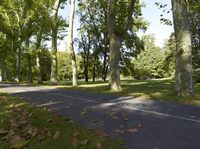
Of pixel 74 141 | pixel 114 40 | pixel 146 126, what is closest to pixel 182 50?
pixel 114 40

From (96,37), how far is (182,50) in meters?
45.9

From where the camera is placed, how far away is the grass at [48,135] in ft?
23.0

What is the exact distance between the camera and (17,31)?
57.7 meters

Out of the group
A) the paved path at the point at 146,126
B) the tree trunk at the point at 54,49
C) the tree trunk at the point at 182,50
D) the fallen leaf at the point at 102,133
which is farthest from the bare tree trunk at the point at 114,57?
the fallen leaf at the point at 102,133

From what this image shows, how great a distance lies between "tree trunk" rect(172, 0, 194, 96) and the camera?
19844 mm

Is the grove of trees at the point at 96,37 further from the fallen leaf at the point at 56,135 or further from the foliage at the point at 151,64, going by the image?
the foliage at the point at 151,64

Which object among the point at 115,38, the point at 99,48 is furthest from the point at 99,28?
the point at 115,38

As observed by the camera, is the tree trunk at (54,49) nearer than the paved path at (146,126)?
No

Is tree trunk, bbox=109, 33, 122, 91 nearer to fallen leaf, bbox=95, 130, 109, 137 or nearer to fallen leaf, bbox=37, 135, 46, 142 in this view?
fallen leaf, bbox=95, 130, 109, 137

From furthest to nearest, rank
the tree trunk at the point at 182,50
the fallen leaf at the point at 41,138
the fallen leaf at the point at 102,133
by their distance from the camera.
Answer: the tree trunk at the point at 182,50, the fallen leaf at the point at 102,133, the fallen leaf at the point at 41,138

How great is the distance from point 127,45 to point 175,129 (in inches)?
2052

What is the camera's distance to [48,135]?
784 cm

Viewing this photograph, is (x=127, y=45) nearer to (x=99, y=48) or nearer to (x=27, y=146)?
(x=99, y=48)

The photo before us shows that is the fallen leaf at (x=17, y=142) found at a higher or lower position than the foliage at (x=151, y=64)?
lower
